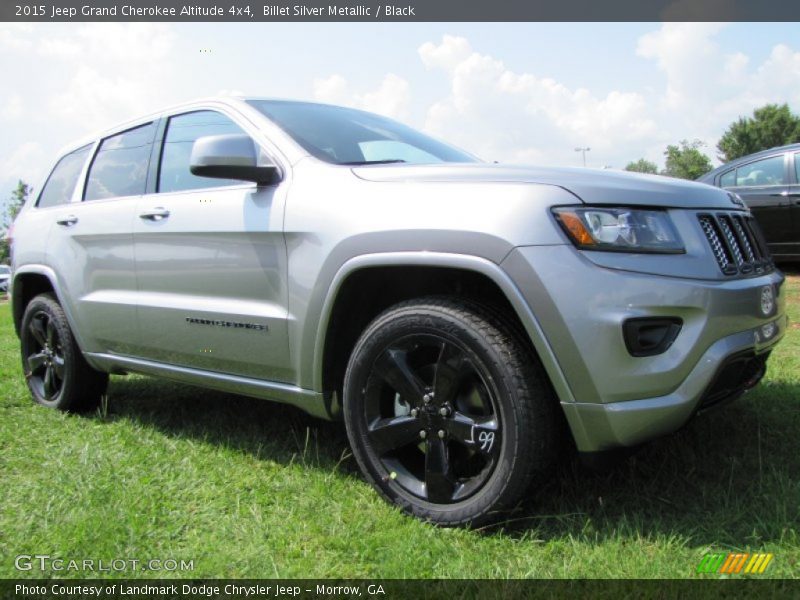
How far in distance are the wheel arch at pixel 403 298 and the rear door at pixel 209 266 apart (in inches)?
7.5

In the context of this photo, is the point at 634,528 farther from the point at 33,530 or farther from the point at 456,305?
the point at 33,530

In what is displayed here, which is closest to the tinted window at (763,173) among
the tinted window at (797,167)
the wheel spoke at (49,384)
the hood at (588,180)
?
the tinted window at (797,167)

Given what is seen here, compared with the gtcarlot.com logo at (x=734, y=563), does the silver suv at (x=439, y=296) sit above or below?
above

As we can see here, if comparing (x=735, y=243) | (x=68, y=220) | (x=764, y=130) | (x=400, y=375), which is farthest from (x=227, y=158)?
(x=764, y=130)

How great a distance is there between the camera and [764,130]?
57406 mm

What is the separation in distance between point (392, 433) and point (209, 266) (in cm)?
116

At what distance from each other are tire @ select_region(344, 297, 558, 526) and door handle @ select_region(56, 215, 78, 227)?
224 centimetres

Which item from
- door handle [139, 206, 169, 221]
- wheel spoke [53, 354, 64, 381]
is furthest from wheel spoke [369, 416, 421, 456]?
wheel spoke [53, 354, 64, 381]

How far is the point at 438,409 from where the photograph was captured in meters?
2.41

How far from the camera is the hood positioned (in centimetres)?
221

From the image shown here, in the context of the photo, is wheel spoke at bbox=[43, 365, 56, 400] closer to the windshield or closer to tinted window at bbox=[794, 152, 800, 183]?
the windshield

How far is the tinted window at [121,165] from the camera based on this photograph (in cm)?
A: 373

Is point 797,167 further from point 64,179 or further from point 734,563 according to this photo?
point 64,179

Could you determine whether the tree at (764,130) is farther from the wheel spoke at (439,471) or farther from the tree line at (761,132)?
the wheel spoke at (439,471)
